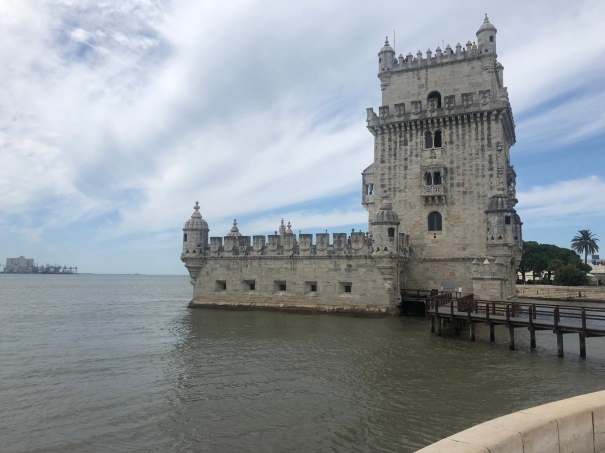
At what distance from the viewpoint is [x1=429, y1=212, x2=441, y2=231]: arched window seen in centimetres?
2969

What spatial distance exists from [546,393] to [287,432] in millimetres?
7300

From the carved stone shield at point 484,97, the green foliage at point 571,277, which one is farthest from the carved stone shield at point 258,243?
the green foliage at point 571,277

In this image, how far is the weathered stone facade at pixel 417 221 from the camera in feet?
90.5

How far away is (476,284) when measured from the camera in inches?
1027

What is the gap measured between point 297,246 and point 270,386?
57.2 ft

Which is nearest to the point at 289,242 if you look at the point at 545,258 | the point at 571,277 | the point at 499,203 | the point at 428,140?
the point at 428,140

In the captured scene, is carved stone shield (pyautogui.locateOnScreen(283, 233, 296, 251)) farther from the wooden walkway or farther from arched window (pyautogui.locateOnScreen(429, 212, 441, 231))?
the wooden walkway

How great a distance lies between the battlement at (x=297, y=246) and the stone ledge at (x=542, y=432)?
2189 cm

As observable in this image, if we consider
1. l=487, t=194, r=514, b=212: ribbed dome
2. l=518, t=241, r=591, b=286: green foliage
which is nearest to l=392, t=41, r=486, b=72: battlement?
l=487, t=194, r=514, b=212: ribbed dome

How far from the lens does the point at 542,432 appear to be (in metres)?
4.56

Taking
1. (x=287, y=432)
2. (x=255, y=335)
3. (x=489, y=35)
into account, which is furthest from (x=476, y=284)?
(x=287, y=432)

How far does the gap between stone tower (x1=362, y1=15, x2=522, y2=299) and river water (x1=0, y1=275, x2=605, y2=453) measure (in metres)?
6.93

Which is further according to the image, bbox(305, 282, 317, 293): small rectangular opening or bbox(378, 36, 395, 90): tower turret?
bbox(378, 36, 395, 90): tower turret

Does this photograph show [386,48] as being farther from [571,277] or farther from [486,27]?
[571,277]
